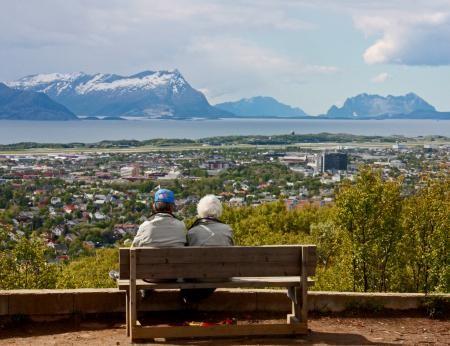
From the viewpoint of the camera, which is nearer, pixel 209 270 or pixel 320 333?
pixel 209 270

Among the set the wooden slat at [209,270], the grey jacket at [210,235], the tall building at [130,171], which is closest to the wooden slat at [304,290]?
the wooden slat at [209,270]

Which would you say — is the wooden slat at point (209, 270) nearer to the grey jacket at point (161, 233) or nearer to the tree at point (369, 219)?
the grey jacket at point (161, 233)

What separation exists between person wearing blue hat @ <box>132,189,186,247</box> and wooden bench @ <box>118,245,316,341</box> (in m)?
0.38

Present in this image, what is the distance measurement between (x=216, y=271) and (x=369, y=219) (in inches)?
284

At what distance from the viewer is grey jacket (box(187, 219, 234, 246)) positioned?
6723 millimetres

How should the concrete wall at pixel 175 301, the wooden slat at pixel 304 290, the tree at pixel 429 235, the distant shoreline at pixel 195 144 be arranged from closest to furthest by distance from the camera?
1. the wooden slat at pixel 304 290
2. the concrete wall at pixel 175 301
3. the tree at pixel 429 235
4. the distant shoreline at pixel 195 144

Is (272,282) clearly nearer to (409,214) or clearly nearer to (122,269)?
(122,269)

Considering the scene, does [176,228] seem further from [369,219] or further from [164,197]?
[369,219]

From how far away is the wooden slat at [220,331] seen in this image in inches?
240

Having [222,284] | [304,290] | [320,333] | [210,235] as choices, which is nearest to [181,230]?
[210,235]

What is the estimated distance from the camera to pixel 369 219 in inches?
511

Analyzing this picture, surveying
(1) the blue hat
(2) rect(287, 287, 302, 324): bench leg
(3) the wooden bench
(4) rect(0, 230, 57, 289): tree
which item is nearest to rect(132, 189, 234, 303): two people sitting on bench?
(1) the blue hat

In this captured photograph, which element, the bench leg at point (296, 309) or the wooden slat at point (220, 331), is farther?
the bench leg at point (296, 309)

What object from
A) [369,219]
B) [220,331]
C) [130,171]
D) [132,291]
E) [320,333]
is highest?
[132,291]
